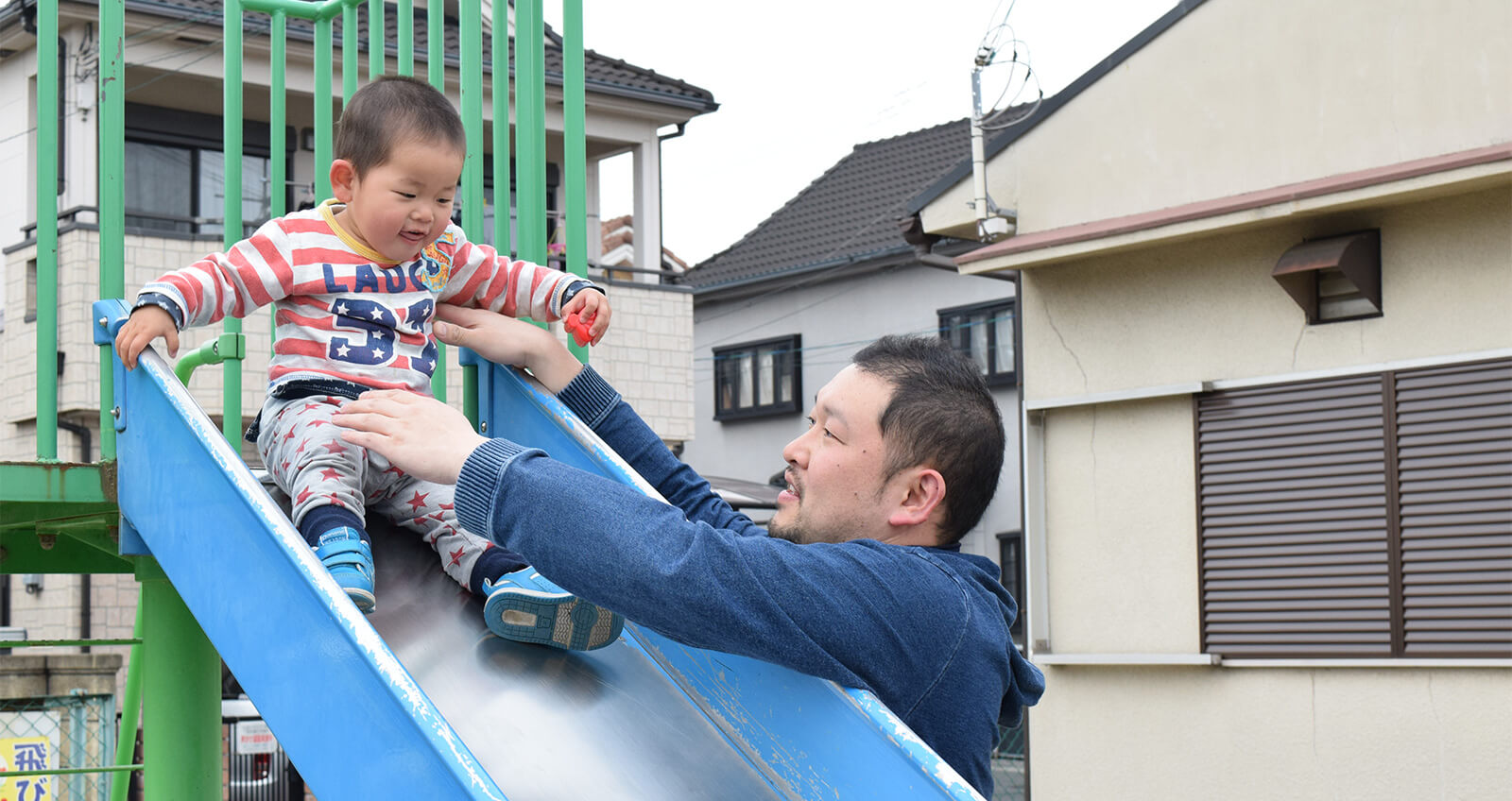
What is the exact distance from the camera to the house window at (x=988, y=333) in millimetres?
18188

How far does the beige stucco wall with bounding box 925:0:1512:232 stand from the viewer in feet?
23.3

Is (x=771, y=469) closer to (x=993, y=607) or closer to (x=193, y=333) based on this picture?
(x=193, y=333)

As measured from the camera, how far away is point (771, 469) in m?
20.7

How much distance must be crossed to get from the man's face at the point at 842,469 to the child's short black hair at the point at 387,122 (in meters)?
0.85

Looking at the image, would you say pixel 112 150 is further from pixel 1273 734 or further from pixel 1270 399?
pixel 1273 734

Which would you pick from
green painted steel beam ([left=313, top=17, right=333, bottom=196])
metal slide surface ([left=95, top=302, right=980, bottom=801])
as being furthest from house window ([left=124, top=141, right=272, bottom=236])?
metal slide surface ([left=95, top=302, right=980, bottom=801])

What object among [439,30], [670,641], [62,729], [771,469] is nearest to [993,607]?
[670,641]

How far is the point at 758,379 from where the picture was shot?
826 inches

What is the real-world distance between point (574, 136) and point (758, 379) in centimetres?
1775

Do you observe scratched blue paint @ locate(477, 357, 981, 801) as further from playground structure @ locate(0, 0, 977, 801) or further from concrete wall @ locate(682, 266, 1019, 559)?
concrete wall @ locate(682, 266, 1019, 559)

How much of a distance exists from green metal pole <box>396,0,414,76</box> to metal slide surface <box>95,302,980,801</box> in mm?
946

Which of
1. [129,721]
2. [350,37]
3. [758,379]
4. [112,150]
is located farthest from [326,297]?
[758,379]

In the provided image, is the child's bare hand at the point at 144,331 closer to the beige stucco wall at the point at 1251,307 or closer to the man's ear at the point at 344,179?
the man's ear at the point at 344,179

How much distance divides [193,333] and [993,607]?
506 inches
